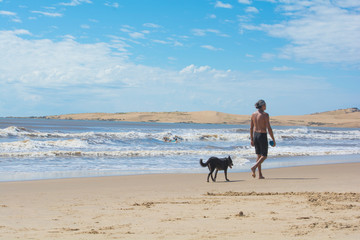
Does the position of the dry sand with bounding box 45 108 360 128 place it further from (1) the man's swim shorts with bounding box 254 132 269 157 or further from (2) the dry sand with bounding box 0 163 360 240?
(2) the dry sand with bounding box 0 163 360 240

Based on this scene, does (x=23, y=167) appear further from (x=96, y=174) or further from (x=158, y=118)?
(x=158, y=118)

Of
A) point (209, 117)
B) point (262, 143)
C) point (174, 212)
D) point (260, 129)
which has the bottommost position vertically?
point (174, 212)

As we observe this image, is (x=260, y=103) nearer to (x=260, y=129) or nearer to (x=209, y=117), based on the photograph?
(x=260, y=129)

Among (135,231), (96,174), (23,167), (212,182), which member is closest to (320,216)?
(135,231)

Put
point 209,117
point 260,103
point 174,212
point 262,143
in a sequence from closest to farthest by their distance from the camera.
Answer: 1. point 174,212
2. point 260,103
3. point 262,143
4. point 209,117

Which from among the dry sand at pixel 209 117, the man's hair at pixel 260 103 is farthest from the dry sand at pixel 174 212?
the dry sand at pixel 209 117

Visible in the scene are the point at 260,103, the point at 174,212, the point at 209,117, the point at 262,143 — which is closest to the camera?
the point at 174,212

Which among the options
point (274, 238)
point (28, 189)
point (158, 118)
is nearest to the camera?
point (274, 238)

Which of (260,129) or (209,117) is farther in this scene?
(209,117)

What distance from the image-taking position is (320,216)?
15.5 feet

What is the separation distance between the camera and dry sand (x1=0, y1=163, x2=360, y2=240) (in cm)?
402

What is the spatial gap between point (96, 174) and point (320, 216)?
24.4 feet

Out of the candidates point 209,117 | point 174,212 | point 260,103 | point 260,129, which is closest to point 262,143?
point 260,129

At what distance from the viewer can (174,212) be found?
5156 mm
